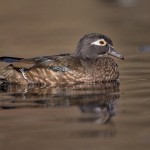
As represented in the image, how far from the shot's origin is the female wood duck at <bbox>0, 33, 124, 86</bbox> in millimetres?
12703

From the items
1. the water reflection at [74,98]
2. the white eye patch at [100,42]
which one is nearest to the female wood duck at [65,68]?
the white eye patch at [100,42]

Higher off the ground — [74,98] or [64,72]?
[64,72]

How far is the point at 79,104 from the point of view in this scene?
1073cm

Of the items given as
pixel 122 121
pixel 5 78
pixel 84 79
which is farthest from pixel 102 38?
pixel 122 121

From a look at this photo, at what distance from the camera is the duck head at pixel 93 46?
→ 1338 centimetres

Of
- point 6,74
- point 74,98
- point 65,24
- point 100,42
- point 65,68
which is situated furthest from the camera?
point 65,24

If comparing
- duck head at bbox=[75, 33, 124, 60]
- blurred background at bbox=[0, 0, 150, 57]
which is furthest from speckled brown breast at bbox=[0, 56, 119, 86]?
blurred background at bbox=[0, 0, 150, 57]

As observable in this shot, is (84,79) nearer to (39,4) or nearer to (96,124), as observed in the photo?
(96,124)

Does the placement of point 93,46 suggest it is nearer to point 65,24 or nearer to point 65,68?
point 65,68

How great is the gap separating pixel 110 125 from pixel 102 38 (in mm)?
4282

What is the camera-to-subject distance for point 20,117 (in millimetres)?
9992

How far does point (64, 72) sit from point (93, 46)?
1.00 m

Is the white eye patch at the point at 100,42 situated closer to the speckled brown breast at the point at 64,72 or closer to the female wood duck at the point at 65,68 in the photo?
the female wood duck at the point at 65,68

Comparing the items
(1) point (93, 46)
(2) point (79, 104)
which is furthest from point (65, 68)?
(2) point (79, 104)
